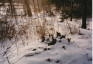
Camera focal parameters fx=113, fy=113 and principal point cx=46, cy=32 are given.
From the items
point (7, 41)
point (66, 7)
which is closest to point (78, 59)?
point (7, 41)

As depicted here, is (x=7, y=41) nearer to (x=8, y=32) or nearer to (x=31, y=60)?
(x=8, y=32)

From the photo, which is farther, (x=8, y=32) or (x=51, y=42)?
(x=8, y=32)

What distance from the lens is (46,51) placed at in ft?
9.25

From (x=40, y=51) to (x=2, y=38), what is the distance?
2040 millimetres

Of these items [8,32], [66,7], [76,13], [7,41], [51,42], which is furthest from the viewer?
[66,7]

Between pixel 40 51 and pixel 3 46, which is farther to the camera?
pixel 3 46

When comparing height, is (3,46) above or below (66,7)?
below

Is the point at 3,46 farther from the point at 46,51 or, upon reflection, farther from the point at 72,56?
the point at 72,56

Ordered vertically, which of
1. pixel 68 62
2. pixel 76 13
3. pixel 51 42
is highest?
pixel 76 13

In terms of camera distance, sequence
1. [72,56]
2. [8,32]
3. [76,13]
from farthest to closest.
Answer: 1. [76,13]
2. [8,32]
3. [72,56]

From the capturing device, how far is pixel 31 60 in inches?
96.8

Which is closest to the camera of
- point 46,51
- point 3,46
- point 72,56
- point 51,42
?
point 72,56

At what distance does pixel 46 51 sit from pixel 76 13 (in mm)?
6149

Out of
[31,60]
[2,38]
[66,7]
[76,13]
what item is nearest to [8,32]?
[2,38]
